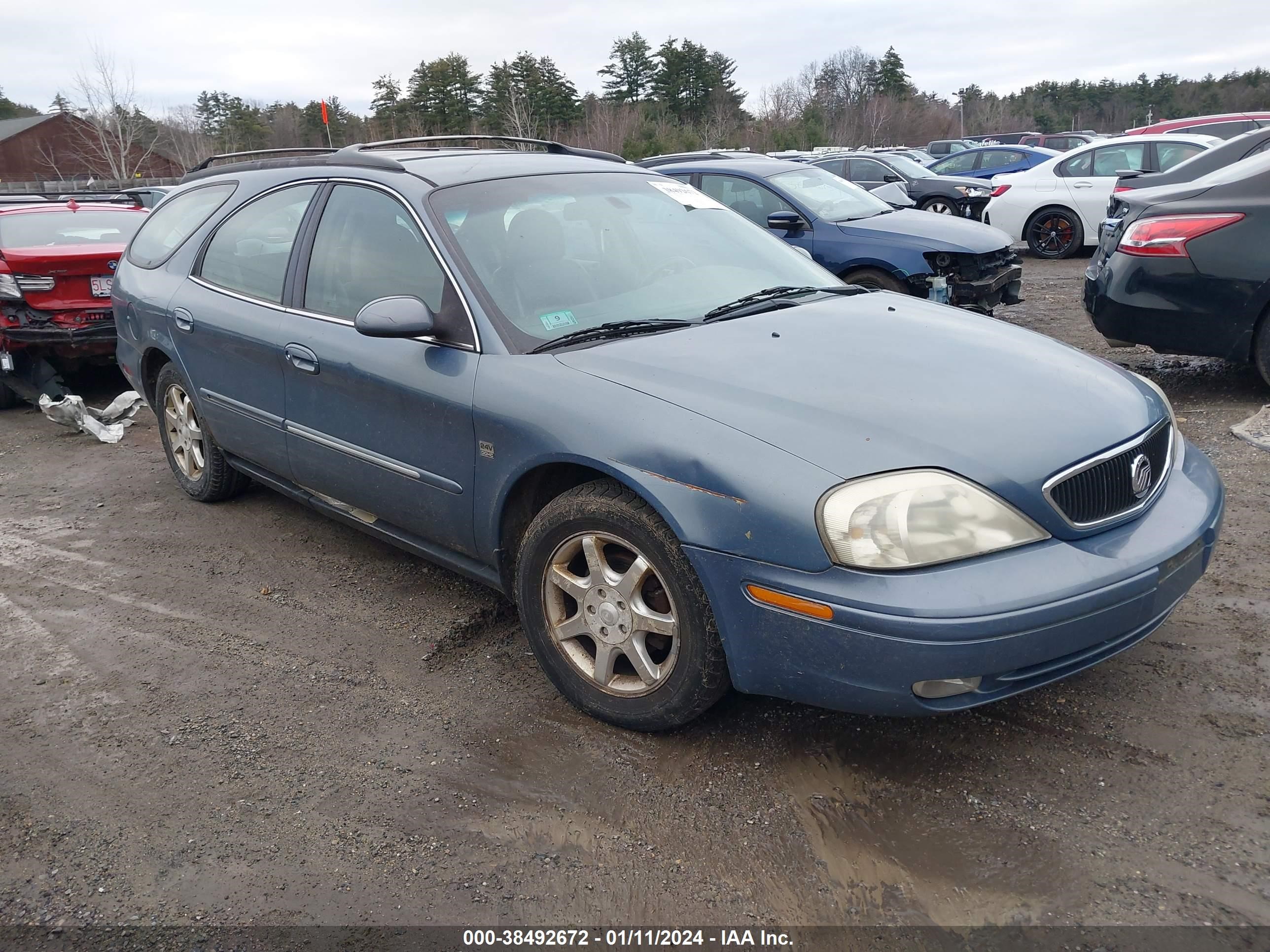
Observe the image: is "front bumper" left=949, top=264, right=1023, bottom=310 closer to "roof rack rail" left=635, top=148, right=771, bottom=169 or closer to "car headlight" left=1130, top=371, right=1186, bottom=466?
"roof rack rail" left=635, top=148, right=771, bottom=169

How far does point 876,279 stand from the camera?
824 cm

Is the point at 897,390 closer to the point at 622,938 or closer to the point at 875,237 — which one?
the point at 622,938

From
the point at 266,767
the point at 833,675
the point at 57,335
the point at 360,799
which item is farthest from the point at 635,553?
the point at 57,335

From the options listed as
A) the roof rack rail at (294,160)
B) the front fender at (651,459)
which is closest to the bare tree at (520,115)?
the roof rack rail at (294,160)

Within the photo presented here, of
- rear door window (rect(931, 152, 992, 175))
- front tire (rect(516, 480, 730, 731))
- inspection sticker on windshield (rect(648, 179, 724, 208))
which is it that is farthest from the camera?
rear door window (rect(931, 152, 992, 175))

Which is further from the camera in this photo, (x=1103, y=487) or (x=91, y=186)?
(x=91, y=186)

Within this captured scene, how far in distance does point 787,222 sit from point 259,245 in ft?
16.3

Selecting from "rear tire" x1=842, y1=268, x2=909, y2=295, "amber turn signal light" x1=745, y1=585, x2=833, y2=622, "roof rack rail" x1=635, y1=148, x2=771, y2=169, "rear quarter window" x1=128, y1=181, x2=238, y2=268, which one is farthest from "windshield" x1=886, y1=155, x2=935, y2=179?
"amber turn signal light" x1=745, y1=585, x2=833, y2=622

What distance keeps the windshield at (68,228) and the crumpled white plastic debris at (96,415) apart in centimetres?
139

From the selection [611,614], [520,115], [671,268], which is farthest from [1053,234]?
[520,115]

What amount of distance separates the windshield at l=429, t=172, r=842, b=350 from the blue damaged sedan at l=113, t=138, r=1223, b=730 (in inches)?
0.5

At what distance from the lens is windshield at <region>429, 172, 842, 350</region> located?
3.31 meters

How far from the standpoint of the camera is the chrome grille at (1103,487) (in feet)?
8.30

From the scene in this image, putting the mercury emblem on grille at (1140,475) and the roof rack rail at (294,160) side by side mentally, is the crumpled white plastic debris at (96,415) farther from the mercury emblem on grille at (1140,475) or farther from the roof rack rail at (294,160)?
the mercury emblem on grille at (1140,475)
